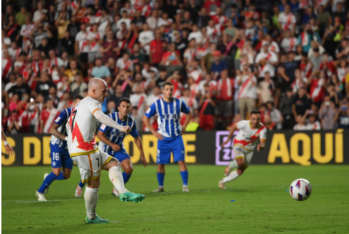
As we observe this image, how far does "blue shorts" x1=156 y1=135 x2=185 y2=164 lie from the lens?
36.6ft

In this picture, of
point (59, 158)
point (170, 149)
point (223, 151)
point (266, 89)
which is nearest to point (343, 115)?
point (266, 89)

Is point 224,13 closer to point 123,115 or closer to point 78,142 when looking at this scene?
point 123,115

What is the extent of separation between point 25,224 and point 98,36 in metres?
15.4

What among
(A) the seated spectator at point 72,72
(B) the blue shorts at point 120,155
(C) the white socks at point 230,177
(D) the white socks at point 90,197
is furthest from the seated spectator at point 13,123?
(D) the white socks at point 90,197

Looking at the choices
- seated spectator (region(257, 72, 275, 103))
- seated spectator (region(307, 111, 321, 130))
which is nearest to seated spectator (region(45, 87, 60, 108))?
seated spectator (region(257, 72, 275, 103))

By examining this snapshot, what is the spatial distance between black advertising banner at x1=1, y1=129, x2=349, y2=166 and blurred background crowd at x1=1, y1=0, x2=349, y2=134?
22.3 inches

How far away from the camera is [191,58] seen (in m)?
20.0

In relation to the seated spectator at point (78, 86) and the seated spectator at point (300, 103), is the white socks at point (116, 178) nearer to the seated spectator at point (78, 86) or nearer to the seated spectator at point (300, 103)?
the seated spectator at point (300, 103)

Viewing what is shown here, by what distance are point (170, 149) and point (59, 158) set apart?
8.07 ft

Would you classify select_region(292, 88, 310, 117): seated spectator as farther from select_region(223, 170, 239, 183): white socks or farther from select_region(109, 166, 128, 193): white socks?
select_region(109, 166, 128, 193): white socks

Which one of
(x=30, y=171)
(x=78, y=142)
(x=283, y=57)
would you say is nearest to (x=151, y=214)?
(x=78, y=142)

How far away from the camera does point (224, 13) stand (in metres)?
21.5

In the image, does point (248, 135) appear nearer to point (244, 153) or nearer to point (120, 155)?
point (244, 153)

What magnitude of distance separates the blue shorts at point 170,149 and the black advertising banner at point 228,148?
22.4 ft
